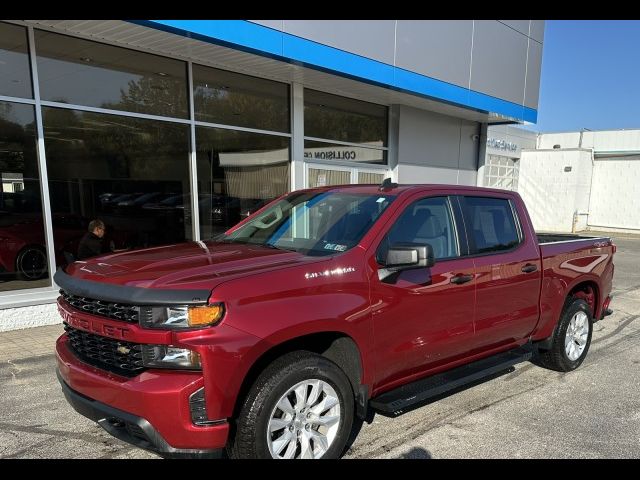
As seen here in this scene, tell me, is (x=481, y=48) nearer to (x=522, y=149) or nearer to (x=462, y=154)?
(x=462, y=154)

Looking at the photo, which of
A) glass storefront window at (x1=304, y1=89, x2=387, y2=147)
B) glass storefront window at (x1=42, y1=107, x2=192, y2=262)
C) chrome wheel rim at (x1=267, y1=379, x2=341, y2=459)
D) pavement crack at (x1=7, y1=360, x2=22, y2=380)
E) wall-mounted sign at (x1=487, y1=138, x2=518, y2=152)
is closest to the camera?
chrome wheel rim at (x1=267, y1=379, x2=341, y2=459)

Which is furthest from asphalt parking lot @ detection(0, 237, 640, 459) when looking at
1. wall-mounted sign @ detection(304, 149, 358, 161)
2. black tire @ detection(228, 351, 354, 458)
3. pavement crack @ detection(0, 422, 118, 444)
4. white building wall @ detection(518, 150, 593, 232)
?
white building wall @ detection(518, 150, 593, 232)

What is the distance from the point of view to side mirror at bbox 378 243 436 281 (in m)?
3.11

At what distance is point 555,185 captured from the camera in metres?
24.0

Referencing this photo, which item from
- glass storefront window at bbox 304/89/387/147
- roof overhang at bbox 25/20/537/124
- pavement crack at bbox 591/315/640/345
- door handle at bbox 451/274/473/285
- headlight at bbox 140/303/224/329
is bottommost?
pavement crack at bbox 591/315/640/345

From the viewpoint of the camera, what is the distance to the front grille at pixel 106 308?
2627mm

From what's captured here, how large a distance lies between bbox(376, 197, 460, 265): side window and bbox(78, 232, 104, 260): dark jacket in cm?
491

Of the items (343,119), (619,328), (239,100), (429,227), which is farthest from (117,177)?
(619,328)

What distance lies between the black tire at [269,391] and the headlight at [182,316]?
1.52 ft

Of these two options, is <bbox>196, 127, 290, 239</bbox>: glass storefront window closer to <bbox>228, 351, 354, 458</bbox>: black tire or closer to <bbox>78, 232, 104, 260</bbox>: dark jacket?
<bbox>78, 232, 104, 260</bbox>: dark jacket

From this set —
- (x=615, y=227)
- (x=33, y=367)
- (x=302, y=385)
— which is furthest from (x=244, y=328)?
(x=615, y=227)

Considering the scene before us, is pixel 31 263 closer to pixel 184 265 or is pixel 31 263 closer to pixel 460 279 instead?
pixel 184 265

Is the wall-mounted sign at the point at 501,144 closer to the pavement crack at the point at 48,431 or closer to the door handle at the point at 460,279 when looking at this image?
the door handle at the point at 460,279

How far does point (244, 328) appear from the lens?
258 centimetres
